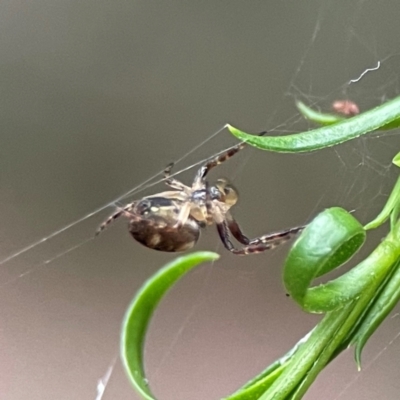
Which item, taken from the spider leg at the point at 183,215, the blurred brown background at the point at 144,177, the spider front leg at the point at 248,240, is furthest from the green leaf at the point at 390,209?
the blurred brown background at the point at 144,177

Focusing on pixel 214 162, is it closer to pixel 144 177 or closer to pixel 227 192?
pixel 227 192

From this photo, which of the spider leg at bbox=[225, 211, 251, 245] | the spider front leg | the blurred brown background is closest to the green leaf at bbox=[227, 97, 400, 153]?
the spider front leg

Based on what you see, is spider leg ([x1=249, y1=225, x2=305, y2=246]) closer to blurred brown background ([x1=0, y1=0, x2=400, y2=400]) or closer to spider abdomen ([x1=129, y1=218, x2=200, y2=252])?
spider abdomen ([x1=129, y1=218, x2=200, y2=252])

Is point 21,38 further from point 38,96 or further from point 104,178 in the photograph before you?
point 104,178

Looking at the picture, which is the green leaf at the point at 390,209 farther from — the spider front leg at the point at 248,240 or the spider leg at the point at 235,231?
the spider leg at the point at 235,231

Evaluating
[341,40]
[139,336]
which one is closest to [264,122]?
[341,40]

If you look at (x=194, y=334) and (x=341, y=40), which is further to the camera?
(x=194, y=334)
